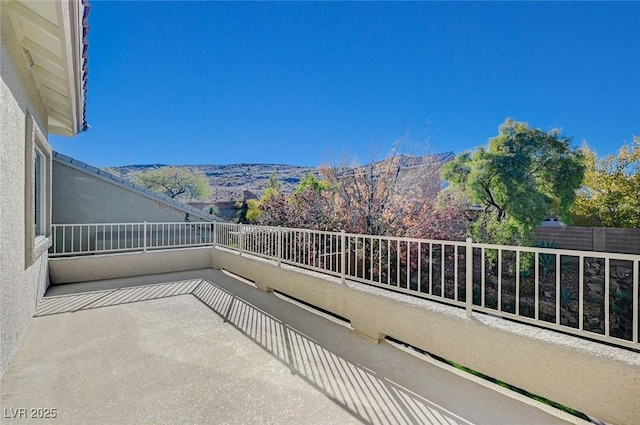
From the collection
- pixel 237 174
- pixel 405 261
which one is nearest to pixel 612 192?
pixel 405 261

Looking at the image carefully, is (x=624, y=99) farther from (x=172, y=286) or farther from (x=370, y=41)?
(x=172, y=286)

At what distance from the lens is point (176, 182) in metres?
44.5

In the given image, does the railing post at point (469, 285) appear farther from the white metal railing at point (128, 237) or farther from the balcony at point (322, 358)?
the white metal railing at point (128, 237)

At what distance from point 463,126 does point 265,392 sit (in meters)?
18.4

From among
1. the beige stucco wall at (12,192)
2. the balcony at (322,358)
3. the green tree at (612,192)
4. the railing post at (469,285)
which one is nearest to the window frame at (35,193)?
the beige stucco wall at (12,192)

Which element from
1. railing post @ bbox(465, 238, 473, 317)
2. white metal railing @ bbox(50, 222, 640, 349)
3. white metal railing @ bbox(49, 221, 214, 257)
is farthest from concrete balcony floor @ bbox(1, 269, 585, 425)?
white metal railing @ bbox(49, 221, 214, 257)

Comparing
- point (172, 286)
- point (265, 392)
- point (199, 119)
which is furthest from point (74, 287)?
point (199, 119)

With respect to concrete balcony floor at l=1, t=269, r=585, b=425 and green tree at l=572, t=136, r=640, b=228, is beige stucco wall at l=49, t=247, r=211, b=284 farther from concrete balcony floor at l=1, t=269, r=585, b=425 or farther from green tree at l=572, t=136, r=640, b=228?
green tree at l=572, t=136, r=640, b=228

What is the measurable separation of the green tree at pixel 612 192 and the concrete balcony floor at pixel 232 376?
1482 centimetres

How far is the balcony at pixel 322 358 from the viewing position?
2158 millimetres

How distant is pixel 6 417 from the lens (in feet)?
6.98

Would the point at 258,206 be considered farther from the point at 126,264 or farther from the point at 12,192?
the point at 12,192

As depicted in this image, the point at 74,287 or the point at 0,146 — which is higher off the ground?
the point at 0,146

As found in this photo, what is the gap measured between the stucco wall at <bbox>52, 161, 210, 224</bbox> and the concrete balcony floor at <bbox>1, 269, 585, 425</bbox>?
211 inches
